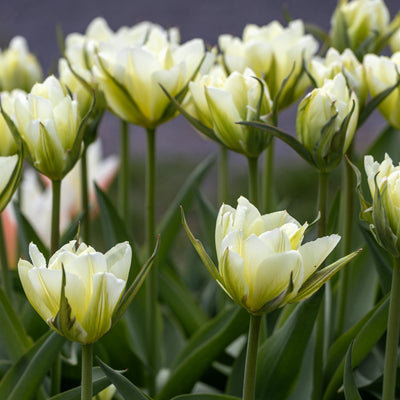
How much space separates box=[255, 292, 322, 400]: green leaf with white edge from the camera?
614mm

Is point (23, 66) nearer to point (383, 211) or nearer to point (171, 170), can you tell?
point (383, 211)

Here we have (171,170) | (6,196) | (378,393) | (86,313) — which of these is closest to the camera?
(86,313)

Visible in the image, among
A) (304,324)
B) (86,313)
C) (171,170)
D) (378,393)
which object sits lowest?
(171,170)

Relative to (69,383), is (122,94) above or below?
above

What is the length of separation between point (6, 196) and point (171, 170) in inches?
88.4

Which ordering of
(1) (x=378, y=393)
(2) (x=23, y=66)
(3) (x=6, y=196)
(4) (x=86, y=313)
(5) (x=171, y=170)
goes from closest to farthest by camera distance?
1. (4) (x=86, y=313)
2. (3) (x=6, y=196)
3. (1) (x=378, y=393)
4. (2) (x=23, y=66)
5. (5) (x=171, y=170)

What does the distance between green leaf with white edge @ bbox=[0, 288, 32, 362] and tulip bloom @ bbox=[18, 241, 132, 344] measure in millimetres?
173

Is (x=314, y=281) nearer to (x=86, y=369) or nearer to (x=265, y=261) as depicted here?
(x=265, y=261)

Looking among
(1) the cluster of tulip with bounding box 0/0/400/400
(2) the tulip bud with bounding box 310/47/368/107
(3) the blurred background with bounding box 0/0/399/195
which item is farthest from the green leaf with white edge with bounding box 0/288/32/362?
(3) the blurred background with bounding box 0/0/399/195

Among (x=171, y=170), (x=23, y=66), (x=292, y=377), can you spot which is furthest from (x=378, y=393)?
(x=171, y=170)

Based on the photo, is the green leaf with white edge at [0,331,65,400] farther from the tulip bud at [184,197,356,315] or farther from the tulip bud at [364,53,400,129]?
the tulip bud at [364,53,400,129]

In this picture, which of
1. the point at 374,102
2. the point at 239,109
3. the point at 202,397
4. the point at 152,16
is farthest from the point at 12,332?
the point at 152,16

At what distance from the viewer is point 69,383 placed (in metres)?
0.75

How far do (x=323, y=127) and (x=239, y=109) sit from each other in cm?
9
